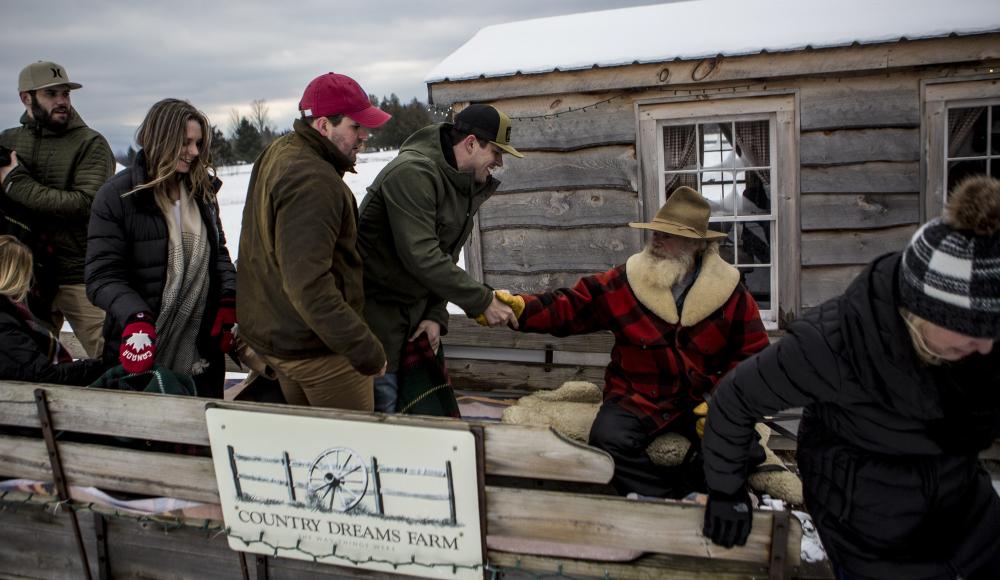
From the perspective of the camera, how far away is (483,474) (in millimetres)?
2223

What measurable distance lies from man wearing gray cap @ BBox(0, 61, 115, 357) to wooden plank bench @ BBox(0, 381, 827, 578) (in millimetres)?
1245

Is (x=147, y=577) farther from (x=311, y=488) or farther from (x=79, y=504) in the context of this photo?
(x=311, y=488)

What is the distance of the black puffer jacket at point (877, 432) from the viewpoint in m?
1.79

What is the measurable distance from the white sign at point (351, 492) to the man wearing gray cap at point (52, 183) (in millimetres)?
2067

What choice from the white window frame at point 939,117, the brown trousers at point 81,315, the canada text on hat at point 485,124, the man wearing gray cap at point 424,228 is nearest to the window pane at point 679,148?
the white window frame at point 939,117

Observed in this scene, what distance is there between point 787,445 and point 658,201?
6.51 feet

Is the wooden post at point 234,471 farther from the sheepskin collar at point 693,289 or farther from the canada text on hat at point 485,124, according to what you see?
the sheepskin collar at point 693,289

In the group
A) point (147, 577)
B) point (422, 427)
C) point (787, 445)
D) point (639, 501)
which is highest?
point (422, 427)

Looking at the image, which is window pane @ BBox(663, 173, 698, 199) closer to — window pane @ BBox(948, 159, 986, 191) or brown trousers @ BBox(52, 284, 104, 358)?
window pane @ BBox(948, 159, 986, 191)

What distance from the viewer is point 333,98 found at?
2.56m

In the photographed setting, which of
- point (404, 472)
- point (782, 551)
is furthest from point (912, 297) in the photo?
point (404, 472)

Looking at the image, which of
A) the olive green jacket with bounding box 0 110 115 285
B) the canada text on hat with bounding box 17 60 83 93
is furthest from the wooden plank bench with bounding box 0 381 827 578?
the canada text on hat with bounding box 17 60 83 93

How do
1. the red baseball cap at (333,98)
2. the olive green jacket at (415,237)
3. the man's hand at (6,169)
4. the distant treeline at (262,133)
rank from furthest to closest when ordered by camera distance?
the distant treeline at (262,133)
the man's hand at (6,169)
the olive green jacket at (415,237)
the red baseball cap at (333,98)

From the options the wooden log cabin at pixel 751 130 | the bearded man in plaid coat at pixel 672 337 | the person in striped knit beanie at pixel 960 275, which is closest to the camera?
the person in striped knit beanie at pixel 960 275
